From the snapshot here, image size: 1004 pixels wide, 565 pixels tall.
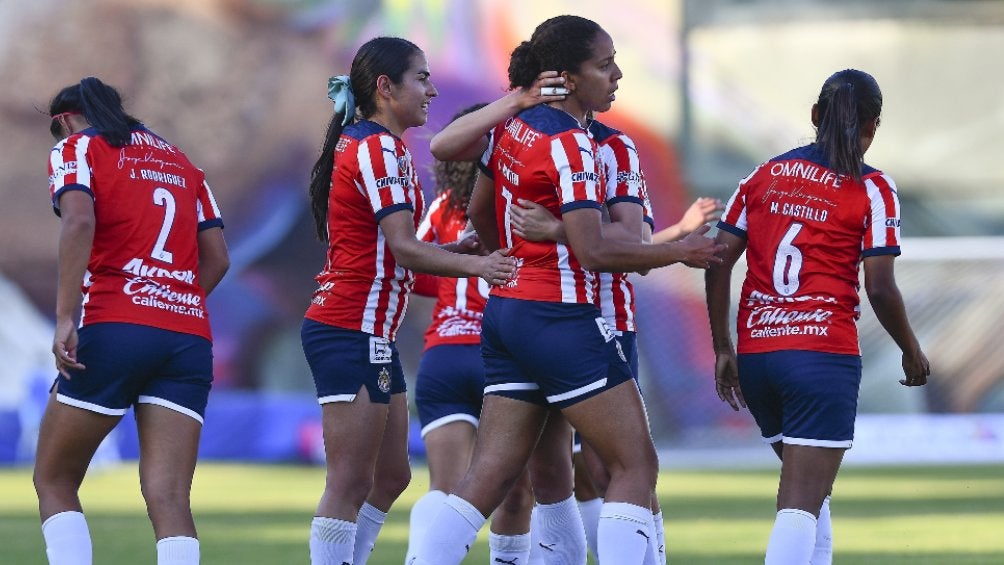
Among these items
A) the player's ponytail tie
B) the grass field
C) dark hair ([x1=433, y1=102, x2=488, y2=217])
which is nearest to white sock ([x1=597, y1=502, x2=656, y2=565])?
the player's ponytail tie

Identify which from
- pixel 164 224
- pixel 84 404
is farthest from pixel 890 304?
pixel 84 404

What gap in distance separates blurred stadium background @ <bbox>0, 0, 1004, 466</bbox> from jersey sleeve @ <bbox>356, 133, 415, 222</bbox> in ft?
48.8

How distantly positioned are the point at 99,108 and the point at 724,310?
8.20ft

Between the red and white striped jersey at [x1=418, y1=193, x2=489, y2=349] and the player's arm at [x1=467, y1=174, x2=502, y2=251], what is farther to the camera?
the red and white striped jersey at [x1=418, y1=193, x2=489, y2=349]

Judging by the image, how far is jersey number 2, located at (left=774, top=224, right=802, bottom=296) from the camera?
19.7ft

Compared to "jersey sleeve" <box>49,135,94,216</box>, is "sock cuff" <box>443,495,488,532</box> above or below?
below

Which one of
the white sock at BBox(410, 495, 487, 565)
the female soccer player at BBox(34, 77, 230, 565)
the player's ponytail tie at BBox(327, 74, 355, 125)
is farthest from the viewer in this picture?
the player's ponytail tie at BBox(327, 74, 355, 125)

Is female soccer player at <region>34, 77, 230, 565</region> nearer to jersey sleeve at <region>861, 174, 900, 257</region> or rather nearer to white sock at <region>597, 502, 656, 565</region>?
white sock at <region>597, 502, 656, 565</region>

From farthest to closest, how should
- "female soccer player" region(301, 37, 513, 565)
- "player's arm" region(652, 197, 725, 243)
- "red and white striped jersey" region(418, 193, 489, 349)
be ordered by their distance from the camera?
"red and white striped jersey" region(418, 193, 489, 349)
"player's arm" region(652, 197, 725, 243)
"female soccer player" region(301, 37, 513, 565)

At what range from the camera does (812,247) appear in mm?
5984

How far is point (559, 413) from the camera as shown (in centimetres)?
609

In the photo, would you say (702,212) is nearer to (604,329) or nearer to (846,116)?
(846,116)

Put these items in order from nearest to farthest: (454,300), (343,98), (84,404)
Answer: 1. (84,404)
2. (343,98)
3. (454,300)

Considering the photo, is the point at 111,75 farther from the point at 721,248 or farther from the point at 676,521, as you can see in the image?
the point at 721,248
